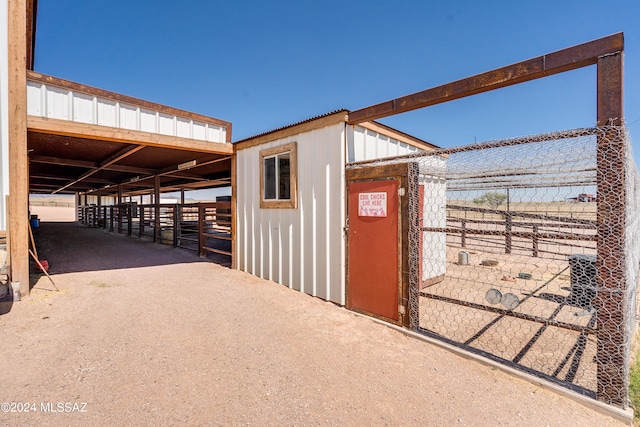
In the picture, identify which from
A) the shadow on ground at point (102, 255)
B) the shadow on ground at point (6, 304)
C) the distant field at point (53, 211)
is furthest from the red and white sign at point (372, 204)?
the distant field at point (53, 211)

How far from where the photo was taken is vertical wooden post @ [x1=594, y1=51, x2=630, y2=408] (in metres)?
2.18

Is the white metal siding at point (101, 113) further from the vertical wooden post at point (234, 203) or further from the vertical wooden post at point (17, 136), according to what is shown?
the vertical wooden post at point (234, 203)

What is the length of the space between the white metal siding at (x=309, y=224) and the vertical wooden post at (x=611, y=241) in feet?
8.89

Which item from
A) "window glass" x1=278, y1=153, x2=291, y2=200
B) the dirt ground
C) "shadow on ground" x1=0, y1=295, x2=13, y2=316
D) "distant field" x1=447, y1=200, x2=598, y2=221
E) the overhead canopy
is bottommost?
the dirt ground

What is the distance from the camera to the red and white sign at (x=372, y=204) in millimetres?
3789

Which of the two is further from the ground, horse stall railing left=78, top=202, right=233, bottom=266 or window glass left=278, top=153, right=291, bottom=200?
window glass left=278, top=153, right=291, bottom=200

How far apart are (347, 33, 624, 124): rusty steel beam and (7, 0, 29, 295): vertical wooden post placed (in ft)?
16.3

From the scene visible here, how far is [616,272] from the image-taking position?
220 centimetres

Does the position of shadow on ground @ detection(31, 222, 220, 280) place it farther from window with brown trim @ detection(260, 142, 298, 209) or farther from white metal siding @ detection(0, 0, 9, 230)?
window with brown trim @ detection(260, 142, 298, 209)

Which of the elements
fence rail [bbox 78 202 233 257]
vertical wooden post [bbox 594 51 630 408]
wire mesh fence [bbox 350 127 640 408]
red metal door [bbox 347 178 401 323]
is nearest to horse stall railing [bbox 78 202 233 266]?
fence rail [bbox 78 202 233 257]

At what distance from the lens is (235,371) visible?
8.62 feet

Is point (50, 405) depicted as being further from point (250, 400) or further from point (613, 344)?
point (613, 344)

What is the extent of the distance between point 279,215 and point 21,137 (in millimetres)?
3925

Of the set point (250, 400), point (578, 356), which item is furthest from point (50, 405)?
point (578, 356)
